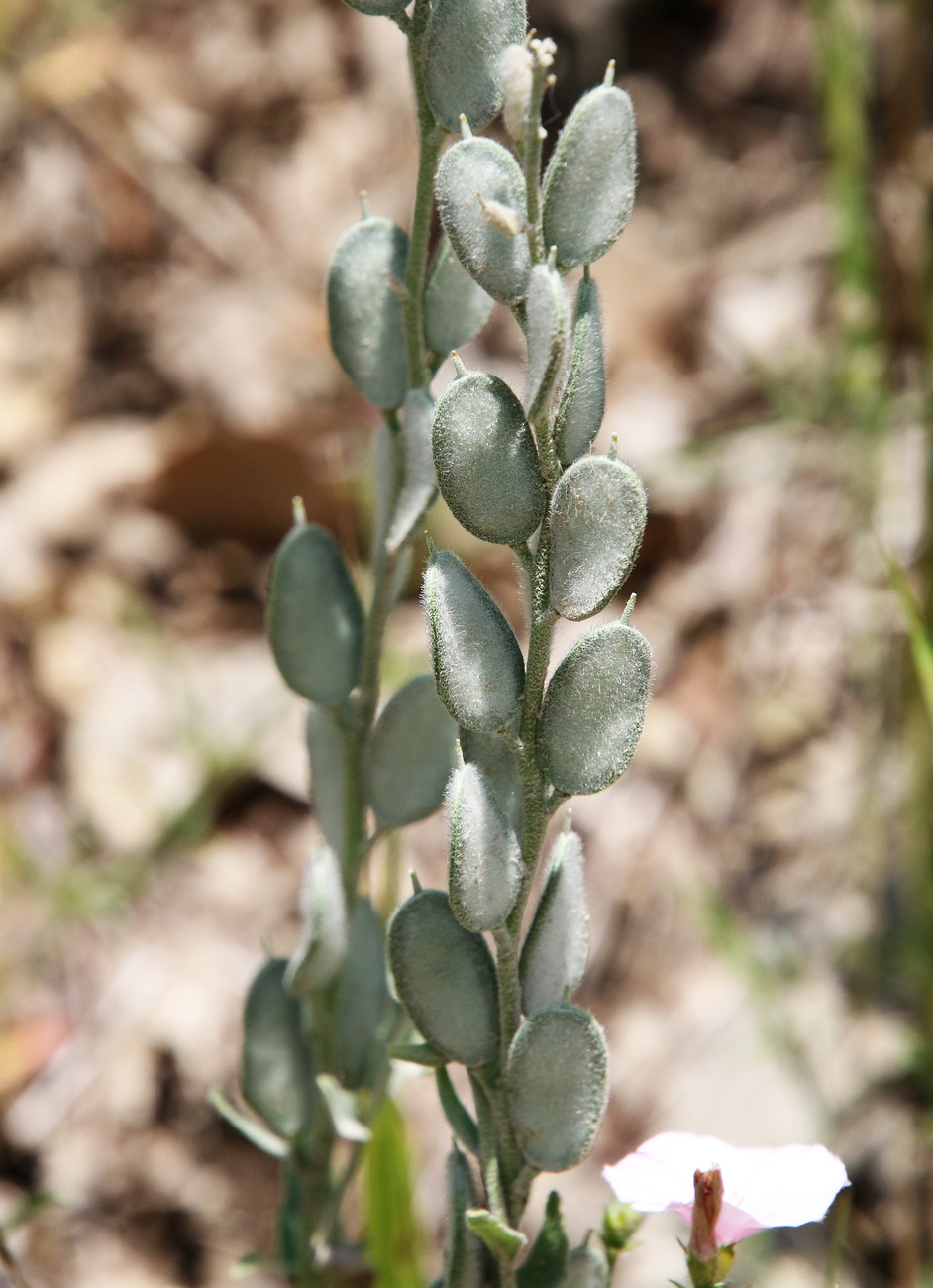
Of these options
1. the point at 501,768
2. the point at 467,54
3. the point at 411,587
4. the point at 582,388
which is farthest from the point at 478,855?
the point at 411,587

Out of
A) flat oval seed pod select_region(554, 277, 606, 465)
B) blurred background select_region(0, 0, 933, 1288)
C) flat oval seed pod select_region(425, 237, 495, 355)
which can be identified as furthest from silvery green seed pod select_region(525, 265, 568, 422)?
blurred background select_region(0, 0, 933, 1288)

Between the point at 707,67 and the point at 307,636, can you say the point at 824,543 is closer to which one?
the point at 707,67

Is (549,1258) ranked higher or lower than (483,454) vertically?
lower

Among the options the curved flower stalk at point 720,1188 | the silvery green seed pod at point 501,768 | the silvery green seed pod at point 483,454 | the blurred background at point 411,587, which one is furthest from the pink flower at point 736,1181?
the blurred background at point 411,587

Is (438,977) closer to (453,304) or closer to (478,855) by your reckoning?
(478,855)

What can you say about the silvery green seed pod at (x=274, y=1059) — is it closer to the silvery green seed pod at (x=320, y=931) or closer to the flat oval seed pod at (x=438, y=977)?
the silvery green seed pod at (x=320, y=931)

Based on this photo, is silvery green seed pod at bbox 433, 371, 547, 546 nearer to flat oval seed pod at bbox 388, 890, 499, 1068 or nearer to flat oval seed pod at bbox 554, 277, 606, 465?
flat oval seed pod at bbox 554, 277, 606, 465
